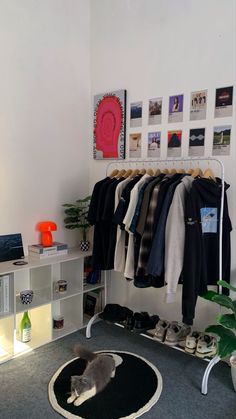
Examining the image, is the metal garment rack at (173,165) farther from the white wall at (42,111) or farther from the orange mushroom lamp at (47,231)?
the orange mushroom lamp at (47,231)

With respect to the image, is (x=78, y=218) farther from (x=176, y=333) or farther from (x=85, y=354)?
(x=176, y=333)

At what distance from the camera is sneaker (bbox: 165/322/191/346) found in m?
2.50

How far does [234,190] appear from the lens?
246cm

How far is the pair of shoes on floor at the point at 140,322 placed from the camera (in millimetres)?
2633

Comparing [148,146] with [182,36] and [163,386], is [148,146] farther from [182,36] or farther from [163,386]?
[163,386]

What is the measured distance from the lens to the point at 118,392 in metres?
2.13

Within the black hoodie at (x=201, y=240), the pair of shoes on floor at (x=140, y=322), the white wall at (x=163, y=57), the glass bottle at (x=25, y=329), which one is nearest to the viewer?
the black hoodie at (x=201, y=240)

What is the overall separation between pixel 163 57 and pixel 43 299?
89.5 inches

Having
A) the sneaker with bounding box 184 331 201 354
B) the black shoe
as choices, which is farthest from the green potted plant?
the sneaker with bounding box 184 331 201 354

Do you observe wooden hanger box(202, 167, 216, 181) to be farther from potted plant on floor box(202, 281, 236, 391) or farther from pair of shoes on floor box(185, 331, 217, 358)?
pair of shoes on floor box(185, 331, 217, 358)

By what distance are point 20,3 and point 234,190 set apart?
2.29 m

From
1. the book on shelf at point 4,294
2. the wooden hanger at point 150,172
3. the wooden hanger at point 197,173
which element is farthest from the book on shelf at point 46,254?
the wooden hanger at point 197,173

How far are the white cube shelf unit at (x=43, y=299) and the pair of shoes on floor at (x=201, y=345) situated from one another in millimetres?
1057

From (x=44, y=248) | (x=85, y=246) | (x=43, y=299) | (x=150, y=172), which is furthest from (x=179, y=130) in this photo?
(x=43, y=299)
